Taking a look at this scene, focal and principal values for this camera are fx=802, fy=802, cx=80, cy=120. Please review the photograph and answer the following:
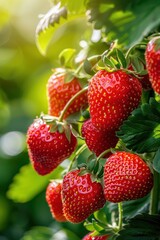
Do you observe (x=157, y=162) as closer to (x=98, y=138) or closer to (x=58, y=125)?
(x=98, y=138)

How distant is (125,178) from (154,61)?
27 cm

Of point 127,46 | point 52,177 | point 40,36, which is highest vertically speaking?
point 40,36

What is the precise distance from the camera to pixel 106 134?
1.59 metres

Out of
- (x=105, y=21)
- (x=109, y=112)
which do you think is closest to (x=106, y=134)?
(x=109, y=112)

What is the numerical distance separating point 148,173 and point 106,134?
0.37 ft

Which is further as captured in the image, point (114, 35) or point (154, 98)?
point (114, 35)

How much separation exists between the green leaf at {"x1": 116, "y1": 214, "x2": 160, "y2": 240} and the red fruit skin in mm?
218

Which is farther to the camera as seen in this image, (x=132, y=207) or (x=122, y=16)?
(x=132, y=207)

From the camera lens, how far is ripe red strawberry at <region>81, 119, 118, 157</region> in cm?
158

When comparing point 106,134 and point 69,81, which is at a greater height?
point 69,81

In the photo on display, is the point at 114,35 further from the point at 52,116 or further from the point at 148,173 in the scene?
the point at 148,173

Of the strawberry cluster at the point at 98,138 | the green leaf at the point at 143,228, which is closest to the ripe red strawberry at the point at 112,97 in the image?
the strawberry cluster at the point at 98,138

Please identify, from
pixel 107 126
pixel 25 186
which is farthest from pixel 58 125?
pixel 25 186

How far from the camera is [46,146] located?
175 cm
